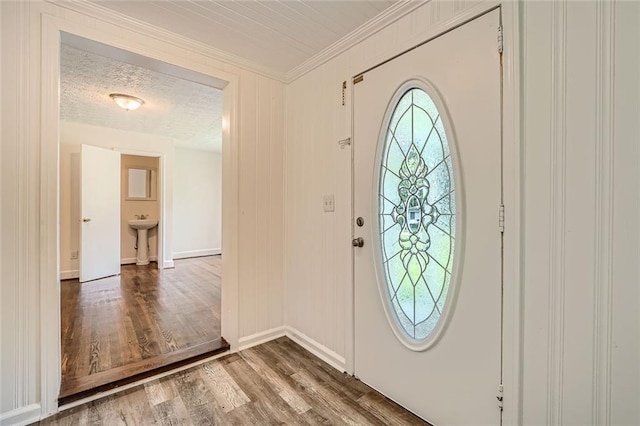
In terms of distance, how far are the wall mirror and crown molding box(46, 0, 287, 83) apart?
4539mm

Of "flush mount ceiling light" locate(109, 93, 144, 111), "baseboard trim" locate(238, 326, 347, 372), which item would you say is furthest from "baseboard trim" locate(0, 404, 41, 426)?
"flush mount ceiling light" locate(109, 93, 144, 111)

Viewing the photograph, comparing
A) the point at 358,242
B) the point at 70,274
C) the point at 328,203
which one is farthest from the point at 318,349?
the point at 70,274

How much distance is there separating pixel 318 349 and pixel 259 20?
2.42 m

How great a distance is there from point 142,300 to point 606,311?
160 inches

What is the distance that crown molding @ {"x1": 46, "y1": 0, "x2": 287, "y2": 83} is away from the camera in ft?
5.45

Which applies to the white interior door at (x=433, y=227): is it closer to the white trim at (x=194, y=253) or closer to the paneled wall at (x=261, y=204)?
the paneled wall at (x=261, y=204)

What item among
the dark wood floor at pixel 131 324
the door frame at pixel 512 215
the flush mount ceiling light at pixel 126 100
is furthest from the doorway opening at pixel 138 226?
the door frame at pixel 512 215

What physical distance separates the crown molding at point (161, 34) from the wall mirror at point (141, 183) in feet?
14.9

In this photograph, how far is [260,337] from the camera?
2439mm

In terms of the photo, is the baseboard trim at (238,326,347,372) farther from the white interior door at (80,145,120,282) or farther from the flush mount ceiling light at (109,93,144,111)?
the white interior door at (80,145,120,282)

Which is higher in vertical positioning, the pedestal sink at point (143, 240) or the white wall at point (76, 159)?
the white wall at point (76, 159)

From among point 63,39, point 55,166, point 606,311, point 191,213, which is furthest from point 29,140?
point 191,213

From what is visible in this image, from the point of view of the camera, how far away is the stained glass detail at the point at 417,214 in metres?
1.47

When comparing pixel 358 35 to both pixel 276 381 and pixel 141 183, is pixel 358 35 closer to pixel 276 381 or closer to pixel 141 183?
pixel 276 381
